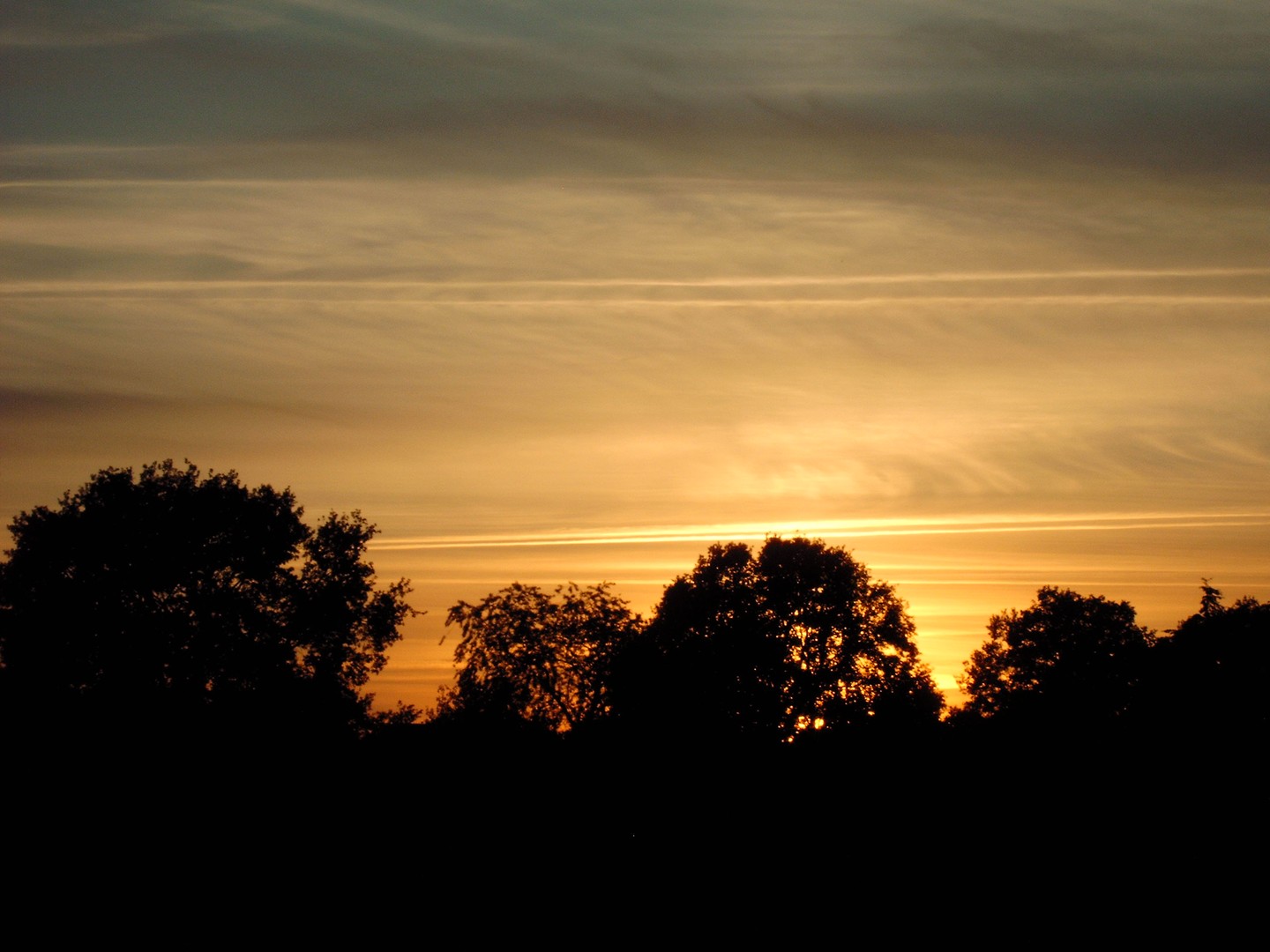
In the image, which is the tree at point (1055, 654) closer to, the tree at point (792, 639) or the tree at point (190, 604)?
the tree at point (792, 639)

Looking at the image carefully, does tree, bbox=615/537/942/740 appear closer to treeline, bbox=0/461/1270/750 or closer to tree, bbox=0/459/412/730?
treeline, bbox=0/461/1270/750

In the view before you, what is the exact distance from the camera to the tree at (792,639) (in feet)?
258

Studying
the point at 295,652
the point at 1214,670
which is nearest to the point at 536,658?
the point at 295,652

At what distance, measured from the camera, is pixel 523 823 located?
42.8m

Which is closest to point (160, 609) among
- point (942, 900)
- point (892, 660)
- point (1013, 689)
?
point (942, 900)

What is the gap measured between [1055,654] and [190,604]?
7140 cm

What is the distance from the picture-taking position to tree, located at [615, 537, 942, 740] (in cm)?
7850

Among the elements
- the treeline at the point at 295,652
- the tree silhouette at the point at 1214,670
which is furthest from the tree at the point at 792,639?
the tree silhouette at the point at 1214,670

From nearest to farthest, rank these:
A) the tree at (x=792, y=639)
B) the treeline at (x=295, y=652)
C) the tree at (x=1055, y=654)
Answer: the treeline at (x=295, y=652)
the tree at (x=792, y=639)
the tree at (x=1055, y=654)

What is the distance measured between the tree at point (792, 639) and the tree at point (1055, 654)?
13518mm

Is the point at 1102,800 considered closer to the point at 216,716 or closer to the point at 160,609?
the point at 216,716

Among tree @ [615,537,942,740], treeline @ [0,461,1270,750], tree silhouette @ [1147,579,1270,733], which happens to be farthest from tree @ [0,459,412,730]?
tree silhouette @ [1147,579,1270,733]

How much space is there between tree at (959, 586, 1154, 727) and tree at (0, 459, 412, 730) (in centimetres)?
5126

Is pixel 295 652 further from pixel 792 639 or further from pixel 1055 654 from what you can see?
pixel 1055 654
